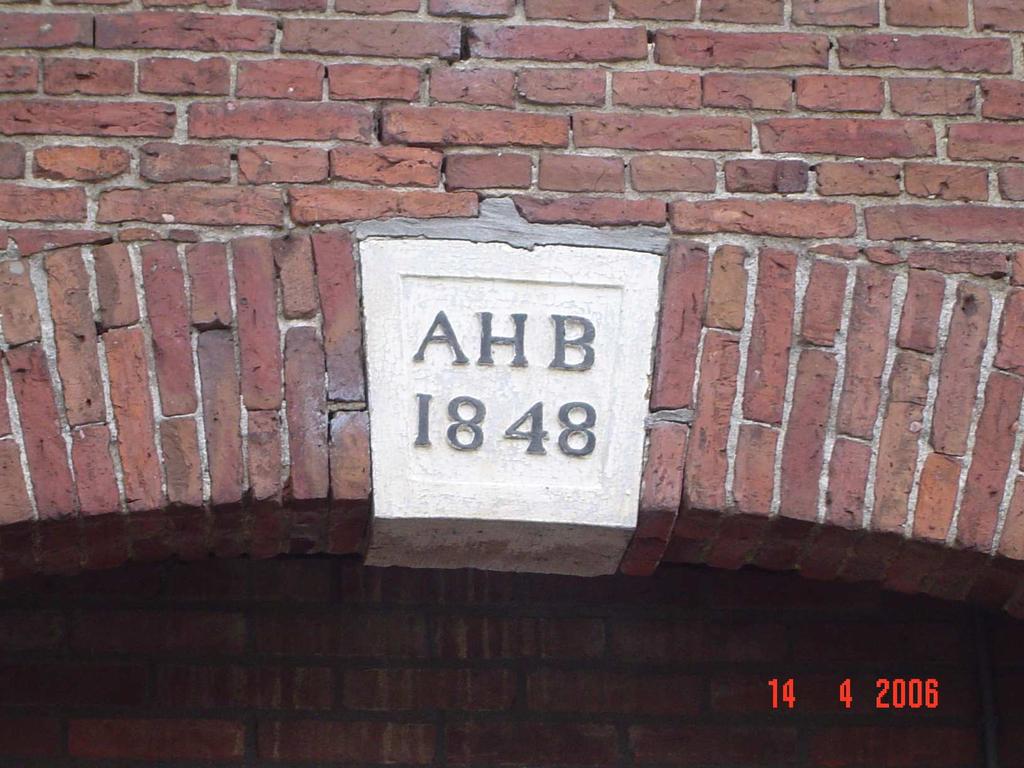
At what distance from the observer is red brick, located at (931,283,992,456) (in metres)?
2.44

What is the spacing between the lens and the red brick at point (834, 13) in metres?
2.64

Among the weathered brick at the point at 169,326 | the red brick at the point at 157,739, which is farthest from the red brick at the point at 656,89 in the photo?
the red brick at the point at 157,739

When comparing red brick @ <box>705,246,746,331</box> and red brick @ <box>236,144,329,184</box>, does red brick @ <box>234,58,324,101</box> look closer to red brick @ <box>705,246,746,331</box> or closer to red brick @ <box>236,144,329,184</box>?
red brick @ <box>236,144,329,184</box>

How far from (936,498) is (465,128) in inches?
39.8

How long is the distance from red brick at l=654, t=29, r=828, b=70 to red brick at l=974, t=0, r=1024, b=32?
0.98 ft

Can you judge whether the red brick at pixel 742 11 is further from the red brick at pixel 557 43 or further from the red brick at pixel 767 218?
the red brick at pixel 767 218

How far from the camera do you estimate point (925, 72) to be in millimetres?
2637

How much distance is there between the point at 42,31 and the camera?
2.54m

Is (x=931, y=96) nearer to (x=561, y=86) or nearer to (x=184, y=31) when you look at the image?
(x=561, y=86)

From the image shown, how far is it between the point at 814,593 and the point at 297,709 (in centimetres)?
104

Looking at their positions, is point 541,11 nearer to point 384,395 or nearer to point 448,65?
point 448,65

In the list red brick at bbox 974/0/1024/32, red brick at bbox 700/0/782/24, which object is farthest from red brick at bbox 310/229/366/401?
red brick at bbox 974/0/1024/32

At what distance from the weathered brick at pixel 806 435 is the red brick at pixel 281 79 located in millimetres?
958

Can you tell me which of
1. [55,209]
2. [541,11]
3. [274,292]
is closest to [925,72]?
[541,11]
